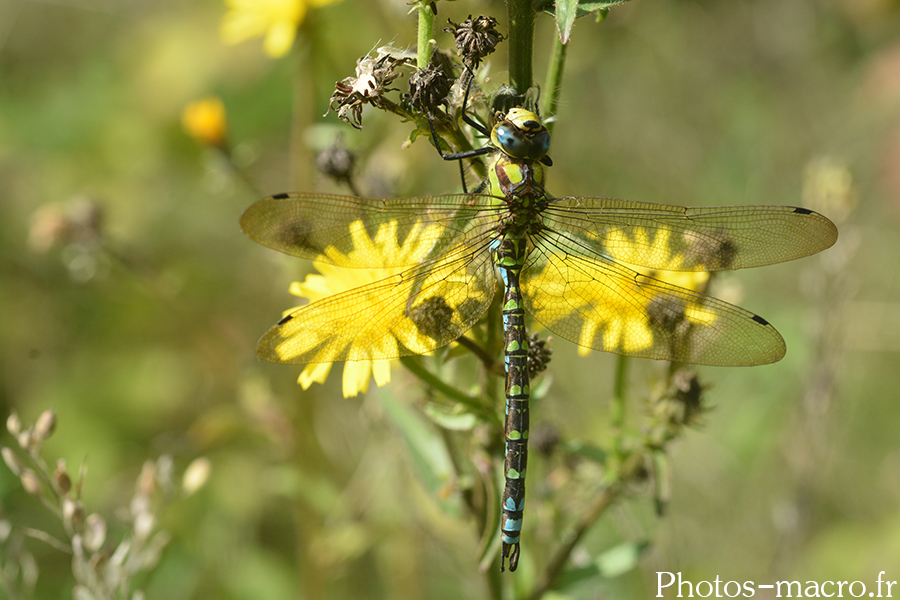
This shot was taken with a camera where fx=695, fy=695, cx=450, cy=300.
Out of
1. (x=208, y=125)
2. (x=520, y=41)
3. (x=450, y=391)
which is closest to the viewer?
(x=520, y=41)

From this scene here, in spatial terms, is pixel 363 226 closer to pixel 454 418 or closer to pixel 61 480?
pixel 454 418

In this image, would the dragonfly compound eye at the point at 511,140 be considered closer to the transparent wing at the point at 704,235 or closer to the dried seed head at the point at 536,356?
the transparent wing at the point at 704,235

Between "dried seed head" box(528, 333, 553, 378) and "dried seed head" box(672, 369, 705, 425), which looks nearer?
"dried seed head" box(528, 333, 553, 378)

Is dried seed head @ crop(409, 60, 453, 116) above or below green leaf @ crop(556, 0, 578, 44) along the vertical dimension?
below

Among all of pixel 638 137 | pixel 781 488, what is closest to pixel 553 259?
pixel 781 488

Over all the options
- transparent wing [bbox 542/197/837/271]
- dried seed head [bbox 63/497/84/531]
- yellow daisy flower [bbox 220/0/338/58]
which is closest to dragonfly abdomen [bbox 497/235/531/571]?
transparent wing [bbox 542/197/837/271]

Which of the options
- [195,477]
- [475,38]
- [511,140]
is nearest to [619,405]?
[511,140]

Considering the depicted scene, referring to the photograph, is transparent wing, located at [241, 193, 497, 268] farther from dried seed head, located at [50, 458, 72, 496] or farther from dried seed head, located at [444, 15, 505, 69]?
dried seed head, located at [50, 458, 72, 496]

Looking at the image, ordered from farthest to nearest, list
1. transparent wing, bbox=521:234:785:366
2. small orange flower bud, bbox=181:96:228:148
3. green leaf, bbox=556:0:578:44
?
small orange flower bud, bbox=181:96:228:148 → transparent wing, bbox=521:234:785:366 → green leaf, bbox=556:0:578:44
